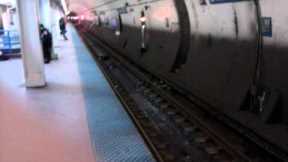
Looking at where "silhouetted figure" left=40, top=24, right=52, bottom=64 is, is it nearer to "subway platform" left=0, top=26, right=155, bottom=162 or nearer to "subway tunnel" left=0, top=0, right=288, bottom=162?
"subway tunnel" left=0, top=0, right=288, bottom=162

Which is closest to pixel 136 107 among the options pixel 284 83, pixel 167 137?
pixel 167 137

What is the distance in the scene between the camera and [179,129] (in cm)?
683

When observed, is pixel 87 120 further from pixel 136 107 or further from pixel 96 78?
pixel 96 78

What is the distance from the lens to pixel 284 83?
5043 mm

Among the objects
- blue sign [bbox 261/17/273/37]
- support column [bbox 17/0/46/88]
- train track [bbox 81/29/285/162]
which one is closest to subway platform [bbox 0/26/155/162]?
train track [bbox 81/29/285/162]

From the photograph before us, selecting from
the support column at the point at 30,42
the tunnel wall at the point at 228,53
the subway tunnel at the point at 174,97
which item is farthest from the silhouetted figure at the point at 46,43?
the tunnel wall at the point at 228,53

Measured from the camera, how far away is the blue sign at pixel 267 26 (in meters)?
5.14

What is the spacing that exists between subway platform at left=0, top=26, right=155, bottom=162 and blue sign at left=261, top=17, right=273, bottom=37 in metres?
1.98

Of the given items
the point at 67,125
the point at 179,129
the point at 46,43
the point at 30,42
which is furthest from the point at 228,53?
the point at 46,43

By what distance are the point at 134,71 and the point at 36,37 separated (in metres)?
3.07

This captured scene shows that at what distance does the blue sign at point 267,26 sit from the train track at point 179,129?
4.58 ft

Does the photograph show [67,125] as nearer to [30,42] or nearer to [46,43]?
[30,42]

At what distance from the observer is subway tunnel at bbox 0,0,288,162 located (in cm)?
531

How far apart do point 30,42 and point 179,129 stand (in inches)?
227
